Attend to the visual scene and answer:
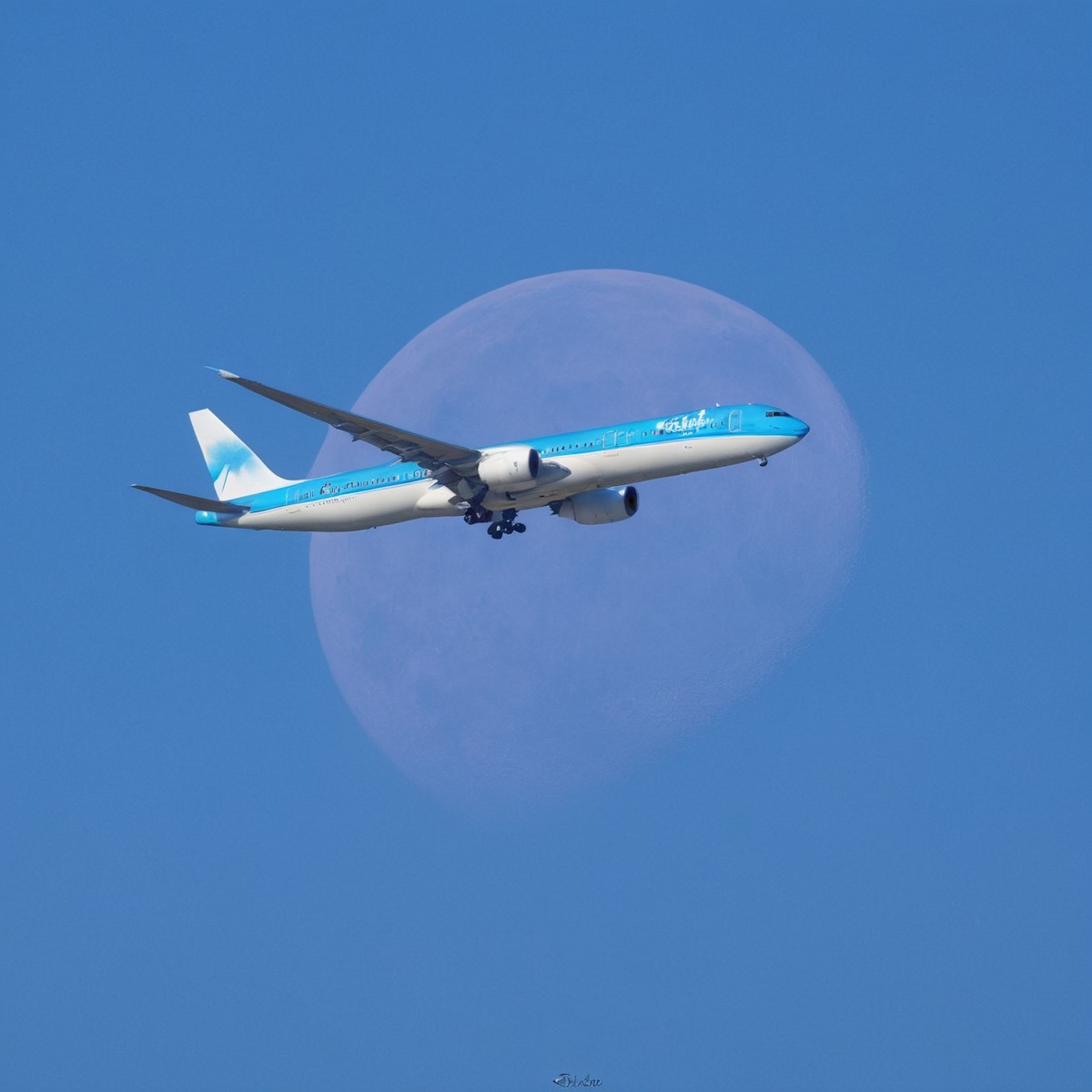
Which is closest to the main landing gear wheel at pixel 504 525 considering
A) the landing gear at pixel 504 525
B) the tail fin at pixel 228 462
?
the landing gear at pixel 504 525

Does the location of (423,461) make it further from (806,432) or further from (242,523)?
(806,432)

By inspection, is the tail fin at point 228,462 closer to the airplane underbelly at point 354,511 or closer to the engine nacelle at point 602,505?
the airplane underbelly at point 354,511

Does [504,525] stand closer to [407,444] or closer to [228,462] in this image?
[407,444]

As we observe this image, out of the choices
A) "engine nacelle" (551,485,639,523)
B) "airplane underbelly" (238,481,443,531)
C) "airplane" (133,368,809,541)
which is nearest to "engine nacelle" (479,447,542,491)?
"airplane" (133,368,809,541)

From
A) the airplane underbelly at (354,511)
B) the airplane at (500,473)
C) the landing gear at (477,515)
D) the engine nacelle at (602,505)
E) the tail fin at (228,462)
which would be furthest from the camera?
the tail fin at (228,462)

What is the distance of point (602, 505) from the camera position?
70000 mm

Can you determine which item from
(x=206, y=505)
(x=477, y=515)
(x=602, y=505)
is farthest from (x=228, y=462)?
(x=602, y=505)

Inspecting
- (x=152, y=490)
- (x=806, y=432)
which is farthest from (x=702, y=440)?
(x=152, y=490)

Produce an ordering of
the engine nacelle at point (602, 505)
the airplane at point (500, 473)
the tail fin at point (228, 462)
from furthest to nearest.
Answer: the tail fin at point (228, 462), the engine nacelle at point (602, 505), the airplane at point (500, 473)

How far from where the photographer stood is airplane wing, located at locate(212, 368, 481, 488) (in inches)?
2530

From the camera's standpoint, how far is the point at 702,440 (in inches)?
2448

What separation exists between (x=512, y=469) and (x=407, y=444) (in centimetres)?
472

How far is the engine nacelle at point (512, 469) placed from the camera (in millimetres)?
64188

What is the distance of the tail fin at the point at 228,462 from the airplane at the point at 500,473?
8.27 ft
